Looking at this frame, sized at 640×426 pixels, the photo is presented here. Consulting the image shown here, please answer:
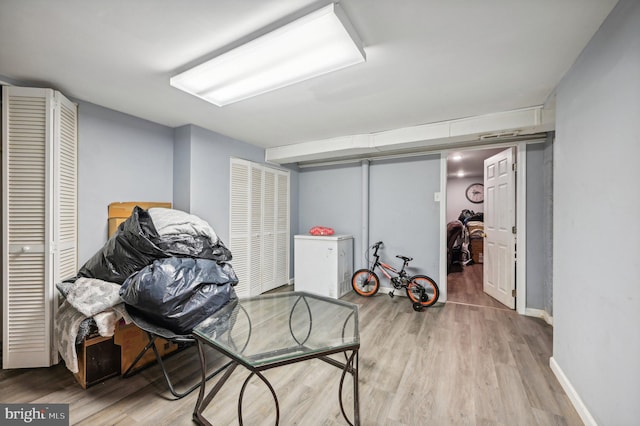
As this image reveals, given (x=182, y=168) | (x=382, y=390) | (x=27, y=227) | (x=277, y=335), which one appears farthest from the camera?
(x=182, y=168)

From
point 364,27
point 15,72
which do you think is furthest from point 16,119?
point 364,27

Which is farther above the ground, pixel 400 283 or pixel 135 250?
pixel 135 250

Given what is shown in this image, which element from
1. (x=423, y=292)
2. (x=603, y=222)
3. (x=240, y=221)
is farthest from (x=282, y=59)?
(x=423, y=292)

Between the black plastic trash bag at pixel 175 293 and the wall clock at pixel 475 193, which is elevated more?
the wall clock at pixel 475 193

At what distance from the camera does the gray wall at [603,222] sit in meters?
1.18

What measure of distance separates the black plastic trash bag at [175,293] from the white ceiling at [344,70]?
1413mm

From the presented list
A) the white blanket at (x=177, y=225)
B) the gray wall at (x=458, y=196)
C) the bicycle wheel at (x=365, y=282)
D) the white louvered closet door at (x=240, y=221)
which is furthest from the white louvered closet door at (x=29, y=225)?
the gray wall at (x=458, y=196)

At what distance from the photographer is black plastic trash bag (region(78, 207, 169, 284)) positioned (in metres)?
1.86

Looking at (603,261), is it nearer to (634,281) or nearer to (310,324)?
(634,281)

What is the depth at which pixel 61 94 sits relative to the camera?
83.3 inches

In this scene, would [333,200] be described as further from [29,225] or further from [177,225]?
[29,225]

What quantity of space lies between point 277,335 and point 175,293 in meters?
0.75

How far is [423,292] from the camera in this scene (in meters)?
3.39

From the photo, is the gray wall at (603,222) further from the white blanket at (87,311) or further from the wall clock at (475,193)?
the wall clock at (475,193)
